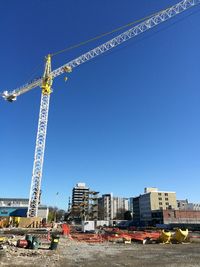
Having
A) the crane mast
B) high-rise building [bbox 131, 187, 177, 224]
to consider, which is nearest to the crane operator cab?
the crane mast

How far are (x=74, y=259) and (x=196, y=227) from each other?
71.7 metres

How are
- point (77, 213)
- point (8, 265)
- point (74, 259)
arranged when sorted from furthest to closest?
1. point (77, 213)
2. point (74, 259)
3. point (8, 265)

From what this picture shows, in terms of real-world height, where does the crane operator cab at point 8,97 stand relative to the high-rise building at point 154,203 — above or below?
above

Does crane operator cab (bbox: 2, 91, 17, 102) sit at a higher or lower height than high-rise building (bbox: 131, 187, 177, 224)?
higher

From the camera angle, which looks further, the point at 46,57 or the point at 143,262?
the point at 46,57

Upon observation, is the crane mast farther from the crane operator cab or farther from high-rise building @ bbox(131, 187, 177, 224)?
high-rise building @ bbox(131, 187, 177, 224)

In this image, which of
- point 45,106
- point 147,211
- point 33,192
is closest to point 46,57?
point 45,106

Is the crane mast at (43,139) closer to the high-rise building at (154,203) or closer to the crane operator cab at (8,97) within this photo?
the crane operator cab at (8,97)

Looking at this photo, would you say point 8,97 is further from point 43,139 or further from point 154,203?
point 154,203

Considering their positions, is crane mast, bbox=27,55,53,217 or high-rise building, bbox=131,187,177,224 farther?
high-rise building, bbox=131,187,177,224

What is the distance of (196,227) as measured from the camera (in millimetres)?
85250

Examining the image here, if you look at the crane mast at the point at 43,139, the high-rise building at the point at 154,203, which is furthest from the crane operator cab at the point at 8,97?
the high-rise building at the point at 154,203

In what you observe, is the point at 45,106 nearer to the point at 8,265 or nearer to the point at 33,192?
the point at 33,192

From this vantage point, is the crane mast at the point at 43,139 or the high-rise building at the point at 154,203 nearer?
the crane mast at the point at 43,139
